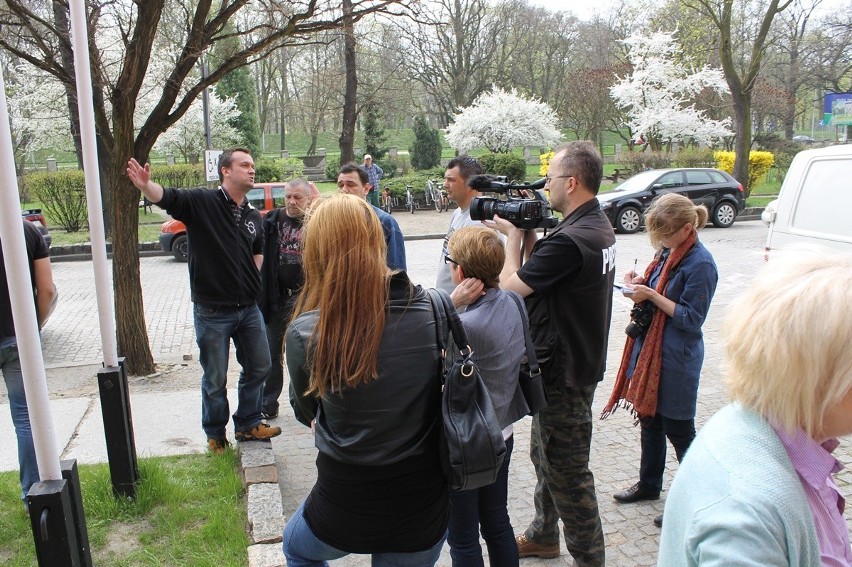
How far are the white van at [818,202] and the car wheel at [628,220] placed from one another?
10.9 metres

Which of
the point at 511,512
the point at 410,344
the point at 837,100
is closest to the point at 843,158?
the point at 511,512

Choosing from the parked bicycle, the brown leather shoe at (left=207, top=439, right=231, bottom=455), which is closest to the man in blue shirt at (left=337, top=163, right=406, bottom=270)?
the brown leather shoe at (left=207, top=439, right=231, bottom=455)

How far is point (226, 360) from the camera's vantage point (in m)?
4.53

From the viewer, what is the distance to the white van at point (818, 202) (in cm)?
559

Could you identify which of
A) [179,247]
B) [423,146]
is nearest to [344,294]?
[179,247]

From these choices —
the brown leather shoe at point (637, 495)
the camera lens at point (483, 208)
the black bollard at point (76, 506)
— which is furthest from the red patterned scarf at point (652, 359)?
the black bollard at point (76, 506)

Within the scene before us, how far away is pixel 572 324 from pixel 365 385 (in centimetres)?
136

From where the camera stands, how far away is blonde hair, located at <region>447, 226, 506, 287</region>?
2693 millimetres

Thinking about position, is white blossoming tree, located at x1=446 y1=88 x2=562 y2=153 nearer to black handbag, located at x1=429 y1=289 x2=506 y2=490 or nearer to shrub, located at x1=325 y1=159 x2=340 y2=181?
shrub, located at x1=325 y1=159 x2=340 y2=181

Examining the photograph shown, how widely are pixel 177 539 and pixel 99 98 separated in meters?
4.42

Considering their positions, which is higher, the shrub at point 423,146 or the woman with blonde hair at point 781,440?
the shrub at point 423,146

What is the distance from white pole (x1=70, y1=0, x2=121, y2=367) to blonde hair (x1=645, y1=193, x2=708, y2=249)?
9.60ft

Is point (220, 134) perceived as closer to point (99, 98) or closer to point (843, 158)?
point (99, 98)

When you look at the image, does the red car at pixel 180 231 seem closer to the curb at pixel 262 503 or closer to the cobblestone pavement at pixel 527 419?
the cobblestone pavement at pixel 527 419
